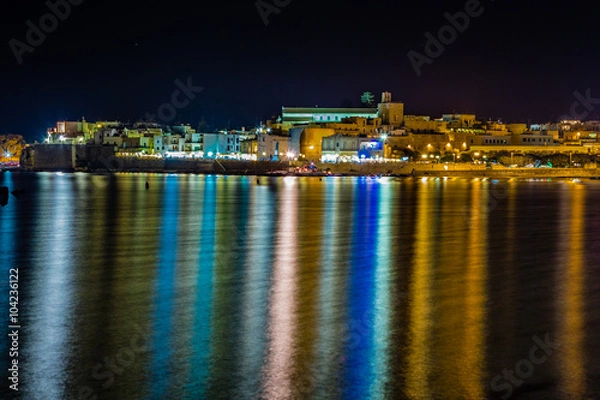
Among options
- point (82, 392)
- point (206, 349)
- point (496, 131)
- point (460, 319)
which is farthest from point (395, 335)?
point (496, 131)

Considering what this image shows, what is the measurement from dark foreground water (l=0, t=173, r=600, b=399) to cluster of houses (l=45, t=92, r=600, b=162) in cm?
3985

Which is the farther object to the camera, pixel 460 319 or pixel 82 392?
pixel 460 319

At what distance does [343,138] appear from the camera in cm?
5559

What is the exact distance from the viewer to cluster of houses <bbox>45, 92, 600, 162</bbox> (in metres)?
55.6

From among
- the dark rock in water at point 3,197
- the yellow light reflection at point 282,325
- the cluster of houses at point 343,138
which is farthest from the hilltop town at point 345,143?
the yellow light reflection at point 282,325

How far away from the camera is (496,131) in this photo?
204 ft

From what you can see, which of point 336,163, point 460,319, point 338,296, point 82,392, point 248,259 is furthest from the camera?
point 336,163

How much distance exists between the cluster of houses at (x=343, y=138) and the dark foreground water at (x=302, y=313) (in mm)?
39847

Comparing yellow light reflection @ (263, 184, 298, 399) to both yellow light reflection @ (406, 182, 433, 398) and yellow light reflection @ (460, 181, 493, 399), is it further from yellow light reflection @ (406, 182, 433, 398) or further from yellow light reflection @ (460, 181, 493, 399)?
yellow light reflection @ (460, 181, 493, 399)

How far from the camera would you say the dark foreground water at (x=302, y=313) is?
5383mm

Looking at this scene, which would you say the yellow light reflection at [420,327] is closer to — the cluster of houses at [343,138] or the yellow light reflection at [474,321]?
the yellow light reflection at [474,321]

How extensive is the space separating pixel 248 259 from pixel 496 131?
177 feet

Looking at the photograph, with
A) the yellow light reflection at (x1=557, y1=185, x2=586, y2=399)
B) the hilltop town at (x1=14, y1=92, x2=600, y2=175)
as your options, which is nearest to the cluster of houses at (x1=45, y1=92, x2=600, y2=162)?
the hilltop town at (x1=14, y1=92, x2=600, y2=175)

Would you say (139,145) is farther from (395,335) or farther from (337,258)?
(395,335)
